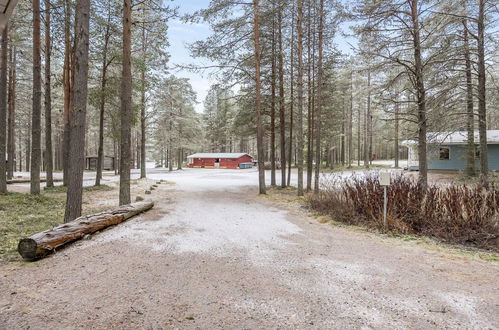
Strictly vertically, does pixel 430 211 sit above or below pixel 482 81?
below

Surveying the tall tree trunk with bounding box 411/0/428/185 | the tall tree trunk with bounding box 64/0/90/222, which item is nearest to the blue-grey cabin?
the tall tree trunk with bounding box 411/0/428/185

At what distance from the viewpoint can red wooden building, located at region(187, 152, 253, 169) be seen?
36.9m

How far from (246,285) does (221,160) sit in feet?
115

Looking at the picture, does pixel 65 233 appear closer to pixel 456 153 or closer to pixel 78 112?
pixel 78 112

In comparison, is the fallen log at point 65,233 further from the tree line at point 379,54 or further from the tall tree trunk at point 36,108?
the tree line at point 379,54

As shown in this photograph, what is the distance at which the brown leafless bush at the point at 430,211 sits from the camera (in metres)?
5.04

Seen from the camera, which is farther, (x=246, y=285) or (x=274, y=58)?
(x=274, y=58)

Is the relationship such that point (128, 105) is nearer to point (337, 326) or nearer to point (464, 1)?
point (337, 326)

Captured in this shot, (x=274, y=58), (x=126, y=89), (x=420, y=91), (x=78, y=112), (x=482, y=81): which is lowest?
(x=78, y=112)

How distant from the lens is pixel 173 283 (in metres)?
3.12

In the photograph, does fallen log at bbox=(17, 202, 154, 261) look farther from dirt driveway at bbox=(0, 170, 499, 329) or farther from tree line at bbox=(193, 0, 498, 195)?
tree line at bbox=(193, 0, 498, 195)

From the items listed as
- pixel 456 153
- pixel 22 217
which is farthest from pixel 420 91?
pixel 456 153

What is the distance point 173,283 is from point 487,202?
243 inches

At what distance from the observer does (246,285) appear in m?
3.07
